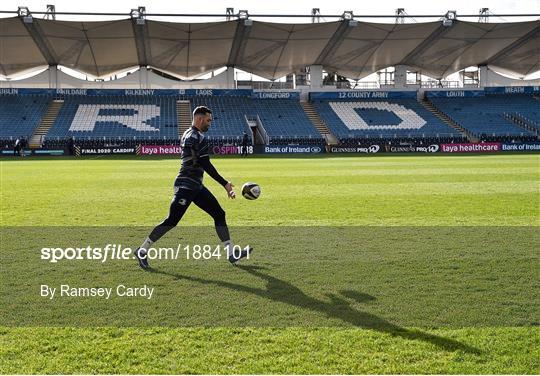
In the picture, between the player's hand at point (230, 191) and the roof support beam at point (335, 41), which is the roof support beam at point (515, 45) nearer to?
the roof support beam at point (335, 41)

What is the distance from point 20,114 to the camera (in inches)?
1785

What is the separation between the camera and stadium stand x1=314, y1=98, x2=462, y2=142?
4616 centimetres

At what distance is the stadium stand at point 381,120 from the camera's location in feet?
151

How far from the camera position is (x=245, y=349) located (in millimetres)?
4129

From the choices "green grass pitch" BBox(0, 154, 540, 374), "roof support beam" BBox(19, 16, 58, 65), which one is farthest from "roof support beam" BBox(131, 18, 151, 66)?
"green grass pitch" BBox(0, 154, 540, 374)

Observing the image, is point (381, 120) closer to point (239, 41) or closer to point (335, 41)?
point (335, 41)

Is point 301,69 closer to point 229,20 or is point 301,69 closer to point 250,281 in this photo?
point 229,20

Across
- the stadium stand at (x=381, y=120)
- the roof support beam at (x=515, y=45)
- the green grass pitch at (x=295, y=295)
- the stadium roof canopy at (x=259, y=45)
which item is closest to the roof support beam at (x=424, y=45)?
the stadium roof canopy at (x=259, y=45)

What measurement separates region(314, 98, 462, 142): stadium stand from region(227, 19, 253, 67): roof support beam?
31.4 feet

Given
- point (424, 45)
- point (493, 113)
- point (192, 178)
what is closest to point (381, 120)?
point (424, 45)

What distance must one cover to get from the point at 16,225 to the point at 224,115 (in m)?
39.9

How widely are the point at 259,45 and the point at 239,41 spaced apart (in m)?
2.06

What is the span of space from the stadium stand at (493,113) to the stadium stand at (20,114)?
3911 centimetres

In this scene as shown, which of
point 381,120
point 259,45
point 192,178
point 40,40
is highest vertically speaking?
point 40,40
